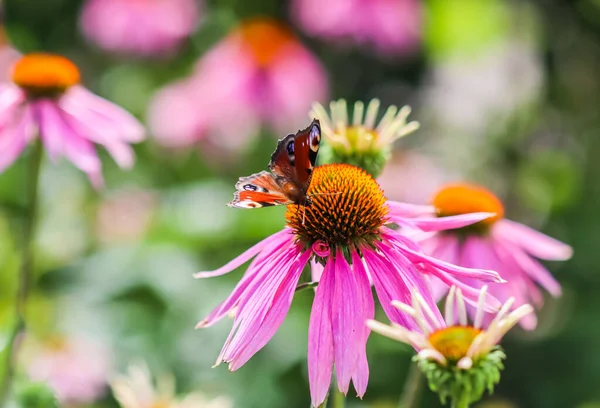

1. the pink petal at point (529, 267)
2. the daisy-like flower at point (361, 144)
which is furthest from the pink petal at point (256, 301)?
the pink petal at point (529, 267)

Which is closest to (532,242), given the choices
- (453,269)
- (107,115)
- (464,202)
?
(464,202)

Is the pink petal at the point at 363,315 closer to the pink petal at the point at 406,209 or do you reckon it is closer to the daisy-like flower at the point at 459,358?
the daisy-like flower at the point at 459,358

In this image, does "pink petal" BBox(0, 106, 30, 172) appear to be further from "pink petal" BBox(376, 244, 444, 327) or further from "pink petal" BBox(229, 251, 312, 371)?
"pink petal" BBox(376, 244, 444, 327)

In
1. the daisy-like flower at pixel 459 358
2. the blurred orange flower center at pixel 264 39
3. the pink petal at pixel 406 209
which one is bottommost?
the daisy-like flower at pixel 459 358

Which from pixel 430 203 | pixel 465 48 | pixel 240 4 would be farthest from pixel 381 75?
pixel 430 203

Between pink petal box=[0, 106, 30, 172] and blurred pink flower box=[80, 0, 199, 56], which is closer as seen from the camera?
pink petal box=[0, 106, 30, 172]

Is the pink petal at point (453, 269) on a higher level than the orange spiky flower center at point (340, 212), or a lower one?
lower

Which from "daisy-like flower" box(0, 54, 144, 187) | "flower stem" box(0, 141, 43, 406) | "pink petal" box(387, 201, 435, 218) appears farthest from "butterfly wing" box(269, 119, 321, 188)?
"daisy-like flower" box(0, 54, 144, 187)
